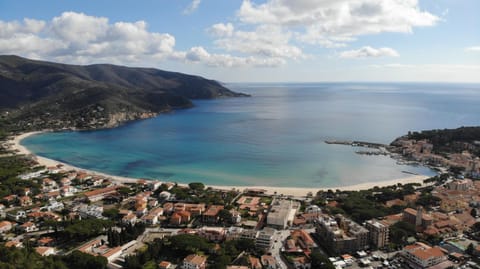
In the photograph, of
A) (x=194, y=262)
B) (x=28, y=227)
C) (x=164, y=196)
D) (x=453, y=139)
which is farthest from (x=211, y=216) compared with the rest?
(x=453, y=139)

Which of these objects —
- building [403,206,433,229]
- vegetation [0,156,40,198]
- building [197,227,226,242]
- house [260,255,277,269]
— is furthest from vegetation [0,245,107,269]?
building [403,206,433,229]

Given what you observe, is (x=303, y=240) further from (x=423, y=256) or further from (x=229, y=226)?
(x=423, y=256)

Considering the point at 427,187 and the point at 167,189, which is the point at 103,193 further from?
the point at 427,187

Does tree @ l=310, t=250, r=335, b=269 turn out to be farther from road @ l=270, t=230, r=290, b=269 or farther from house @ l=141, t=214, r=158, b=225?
house @ l=141, t=214, r=158, b=225

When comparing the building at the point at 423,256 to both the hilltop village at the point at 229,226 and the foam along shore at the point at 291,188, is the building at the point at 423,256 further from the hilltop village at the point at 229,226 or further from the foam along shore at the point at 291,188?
the foam along shore at the point at 291,188

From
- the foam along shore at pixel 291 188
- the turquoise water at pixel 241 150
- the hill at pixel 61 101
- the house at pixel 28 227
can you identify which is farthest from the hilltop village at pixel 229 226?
the hill at pixel 61 101

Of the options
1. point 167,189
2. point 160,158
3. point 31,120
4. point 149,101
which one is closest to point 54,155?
point 160,158
